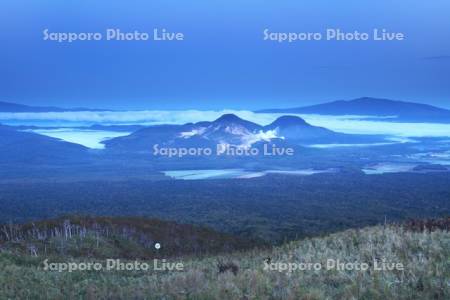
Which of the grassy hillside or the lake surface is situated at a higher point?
the lake surface

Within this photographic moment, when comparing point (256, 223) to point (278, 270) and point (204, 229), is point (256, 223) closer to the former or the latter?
point (204, 229)

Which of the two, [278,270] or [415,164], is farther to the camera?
[415,164]

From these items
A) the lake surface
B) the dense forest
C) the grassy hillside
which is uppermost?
the lake surface

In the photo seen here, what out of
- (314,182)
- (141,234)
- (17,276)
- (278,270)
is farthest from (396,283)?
(314,182)

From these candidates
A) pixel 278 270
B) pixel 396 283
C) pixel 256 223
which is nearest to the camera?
pixel 396 283

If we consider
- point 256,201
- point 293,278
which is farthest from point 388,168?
point 293,278

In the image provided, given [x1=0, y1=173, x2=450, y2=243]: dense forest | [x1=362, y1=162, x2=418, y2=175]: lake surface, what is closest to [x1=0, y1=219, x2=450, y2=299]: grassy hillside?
[x1=0, y1=173, x2=450, y2=243]: dense forest

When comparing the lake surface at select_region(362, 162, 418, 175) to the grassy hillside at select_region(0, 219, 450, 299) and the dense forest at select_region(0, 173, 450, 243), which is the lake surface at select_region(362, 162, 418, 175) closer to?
the dense forest at select_region(0, 173, 450, 243)

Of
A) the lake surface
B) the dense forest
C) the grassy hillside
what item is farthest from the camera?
the lake surface

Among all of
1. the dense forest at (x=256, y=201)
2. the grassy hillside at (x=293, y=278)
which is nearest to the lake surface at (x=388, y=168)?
the dense forest at (x=256, y=201)
